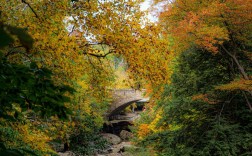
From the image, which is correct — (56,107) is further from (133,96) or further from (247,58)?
(133,96)

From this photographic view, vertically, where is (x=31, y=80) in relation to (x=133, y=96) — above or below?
below

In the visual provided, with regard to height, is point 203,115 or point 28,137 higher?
point 203,115

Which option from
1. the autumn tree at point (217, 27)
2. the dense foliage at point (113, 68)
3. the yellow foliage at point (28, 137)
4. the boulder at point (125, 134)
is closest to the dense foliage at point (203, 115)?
the dense foliage at point (113, 68)

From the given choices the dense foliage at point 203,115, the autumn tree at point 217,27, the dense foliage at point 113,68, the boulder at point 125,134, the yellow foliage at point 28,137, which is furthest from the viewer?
the boulder at point 125,134

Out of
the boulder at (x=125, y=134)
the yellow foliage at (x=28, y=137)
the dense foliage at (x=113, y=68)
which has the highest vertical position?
the dense foliage at (x=113, y=68)

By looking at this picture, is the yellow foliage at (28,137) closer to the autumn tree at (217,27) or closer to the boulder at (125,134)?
the autumn tree at (217,27)

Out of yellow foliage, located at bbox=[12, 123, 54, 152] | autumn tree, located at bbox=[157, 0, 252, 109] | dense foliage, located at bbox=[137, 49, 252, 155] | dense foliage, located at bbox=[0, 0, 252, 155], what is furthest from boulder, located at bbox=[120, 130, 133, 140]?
yellow foliage, located at bbox=[12, 123, 54, 152]

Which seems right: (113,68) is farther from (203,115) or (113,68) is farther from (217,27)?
(203,115)

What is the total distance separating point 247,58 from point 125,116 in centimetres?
2373

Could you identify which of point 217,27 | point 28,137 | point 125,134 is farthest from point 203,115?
point 125,134

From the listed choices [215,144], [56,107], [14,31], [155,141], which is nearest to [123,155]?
[155,141]

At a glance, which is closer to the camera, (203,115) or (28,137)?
(28,137)

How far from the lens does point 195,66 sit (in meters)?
11.1

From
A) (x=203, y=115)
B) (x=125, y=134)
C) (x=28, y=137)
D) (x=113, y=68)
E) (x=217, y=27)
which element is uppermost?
(x=217, y=27)
